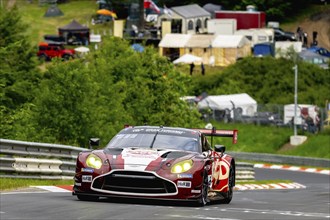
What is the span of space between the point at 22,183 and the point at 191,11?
307 feet

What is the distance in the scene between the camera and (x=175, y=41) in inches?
4151

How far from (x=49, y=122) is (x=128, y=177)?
24587 millimetres

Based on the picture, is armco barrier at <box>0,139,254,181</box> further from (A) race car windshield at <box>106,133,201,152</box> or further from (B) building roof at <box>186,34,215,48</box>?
(B) building roof at <box>186,34,215,48</box>

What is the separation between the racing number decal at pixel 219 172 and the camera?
65.0 feet

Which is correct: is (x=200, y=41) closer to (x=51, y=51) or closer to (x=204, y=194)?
(x=51, y=51)

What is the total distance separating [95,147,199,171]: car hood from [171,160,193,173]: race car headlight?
0.26ft

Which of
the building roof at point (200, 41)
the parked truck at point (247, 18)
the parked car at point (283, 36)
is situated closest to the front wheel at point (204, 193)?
the building roof at point (200, 41)

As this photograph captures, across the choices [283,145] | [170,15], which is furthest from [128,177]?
[170,15]

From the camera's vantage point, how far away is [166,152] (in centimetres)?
1839

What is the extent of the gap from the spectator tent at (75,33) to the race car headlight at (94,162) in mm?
91284

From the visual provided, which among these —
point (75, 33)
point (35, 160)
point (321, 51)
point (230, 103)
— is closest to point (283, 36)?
point (321, 51)

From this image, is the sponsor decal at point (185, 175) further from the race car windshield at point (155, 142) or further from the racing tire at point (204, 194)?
the race car windshield at point (155, 142)

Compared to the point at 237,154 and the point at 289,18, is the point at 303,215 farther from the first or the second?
the point at 289,18

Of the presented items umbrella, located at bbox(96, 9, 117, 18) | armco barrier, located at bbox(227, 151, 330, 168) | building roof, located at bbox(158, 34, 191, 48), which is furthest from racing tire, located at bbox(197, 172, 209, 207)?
umbrella, located at bbox(96, 9, 117, 18)
